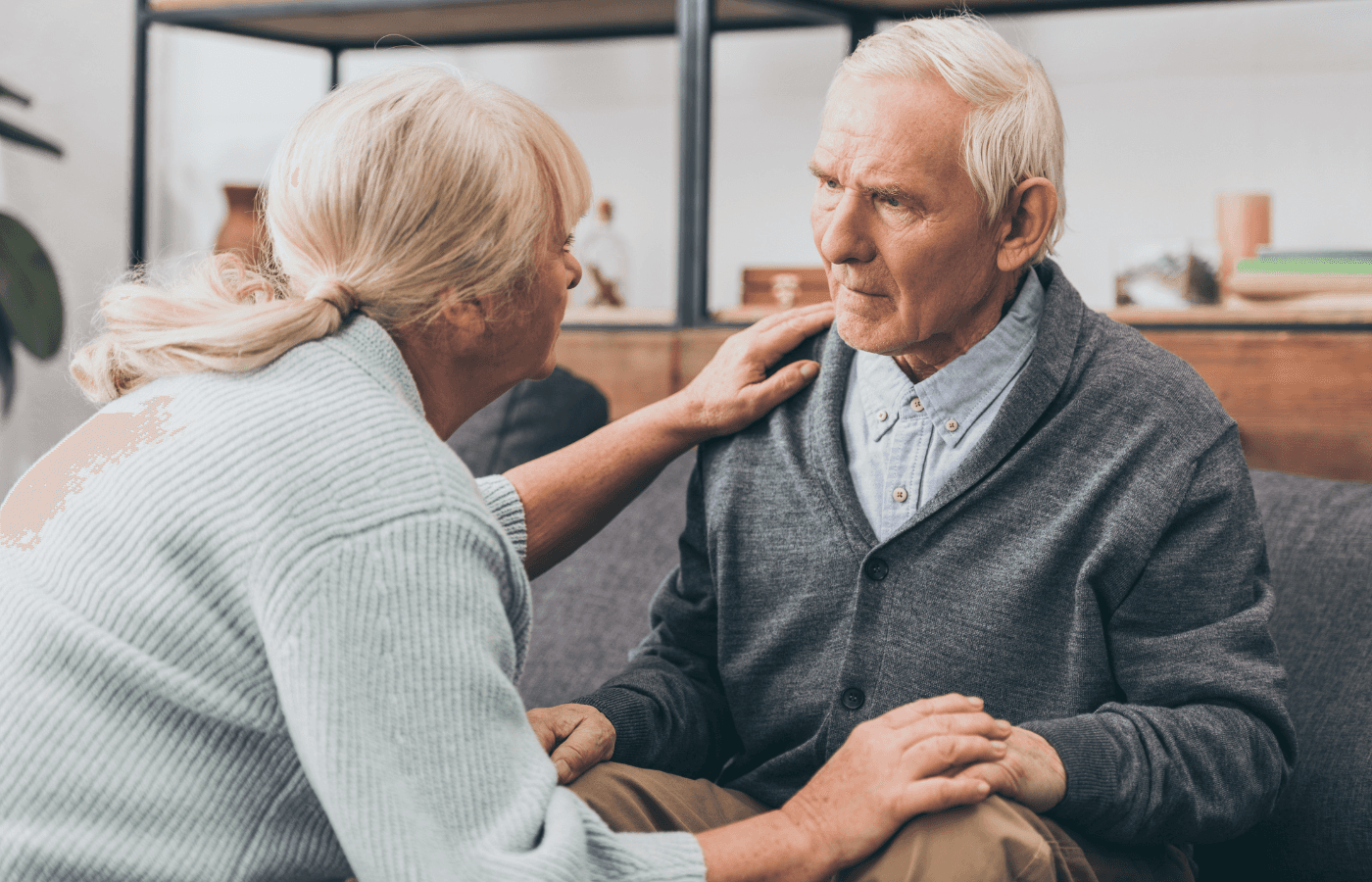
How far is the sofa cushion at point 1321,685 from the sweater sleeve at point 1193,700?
0.22m

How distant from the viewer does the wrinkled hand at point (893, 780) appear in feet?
3.15

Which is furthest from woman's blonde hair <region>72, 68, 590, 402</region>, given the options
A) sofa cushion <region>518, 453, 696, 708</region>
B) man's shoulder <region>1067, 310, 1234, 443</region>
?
sofa cushion <region>518, 453, 696, 708</region>

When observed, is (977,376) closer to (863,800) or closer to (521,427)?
(863,800)

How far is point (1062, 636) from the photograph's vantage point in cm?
116

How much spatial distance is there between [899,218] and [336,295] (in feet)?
1.78

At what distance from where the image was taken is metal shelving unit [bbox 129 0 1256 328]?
2152 millimetres

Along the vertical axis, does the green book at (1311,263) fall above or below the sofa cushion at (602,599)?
above

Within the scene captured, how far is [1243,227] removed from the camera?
201 cm

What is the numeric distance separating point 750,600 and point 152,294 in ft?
2.14

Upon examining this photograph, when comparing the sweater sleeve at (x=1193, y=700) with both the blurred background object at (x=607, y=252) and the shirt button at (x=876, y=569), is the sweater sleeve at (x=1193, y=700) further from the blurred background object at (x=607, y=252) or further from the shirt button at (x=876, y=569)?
the blurred background object at (x=607, y=252)

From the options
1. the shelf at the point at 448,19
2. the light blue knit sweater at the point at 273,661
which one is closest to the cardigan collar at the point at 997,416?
the light blue knit sweater at the point at 273,661

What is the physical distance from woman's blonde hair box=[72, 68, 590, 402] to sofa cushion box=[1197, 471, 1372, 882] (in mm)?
976

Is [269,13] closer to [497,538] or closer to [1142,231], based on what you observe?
[1142,231]

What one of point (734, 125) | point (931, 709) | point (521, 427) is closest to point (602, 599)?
point (521, 427)
